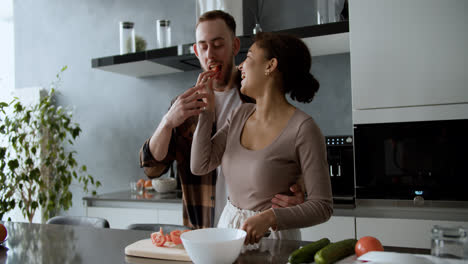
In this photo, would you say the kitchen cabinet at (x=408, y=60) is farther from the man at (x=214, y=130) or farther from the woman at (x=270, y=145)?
the woman at (x=270, y=145)

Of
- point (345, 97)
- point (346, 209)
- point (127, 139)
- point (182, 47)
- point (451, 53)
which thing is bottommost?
point (346, 209)

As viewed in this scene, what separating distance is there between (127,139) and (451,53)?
250 cm

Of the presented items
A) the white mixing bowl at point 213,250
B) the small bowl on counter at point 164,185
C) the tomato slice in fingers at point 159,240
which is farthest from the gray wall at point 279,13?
the white mixing bowl at point 213,250

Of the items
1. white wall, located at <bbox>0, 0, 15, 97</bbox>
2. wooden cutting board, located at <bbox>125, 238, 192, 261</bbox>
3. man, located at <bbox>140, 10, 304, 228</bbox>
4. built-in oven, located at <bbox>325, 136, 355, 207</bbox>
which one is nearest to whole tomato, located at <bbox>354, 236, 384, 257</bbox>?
wooden cutting board, located at <bbox>125, 238, 192, 261</bbox>

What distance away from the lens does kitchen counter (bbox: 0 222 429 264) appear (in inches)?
40.8

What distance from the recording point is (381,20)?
7.29 feet

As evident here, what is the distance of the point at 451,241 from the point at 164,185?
2.24 metres

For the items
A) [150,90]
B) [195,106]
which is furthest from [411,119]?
[150,90]

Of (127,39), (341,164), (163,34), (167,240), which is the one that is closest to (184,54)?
(163,34)

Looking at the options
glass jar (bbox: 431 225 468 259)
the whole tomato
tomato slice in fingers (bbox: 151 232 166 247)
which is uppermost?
glass jar (bbox: 431 225 468 259)

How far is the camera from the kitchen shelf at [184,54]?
89.2 inches

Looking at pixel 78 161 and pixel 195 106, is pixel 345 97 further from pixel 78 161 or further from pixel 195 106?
pixel 78 161

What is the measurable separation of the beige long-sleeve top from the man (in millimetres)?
269

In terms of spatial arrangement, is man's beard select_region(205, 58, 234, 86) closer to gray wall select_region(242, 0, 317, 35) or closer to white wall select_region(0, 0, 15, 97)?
gray wall select_region(242, 0, 317, 35)
